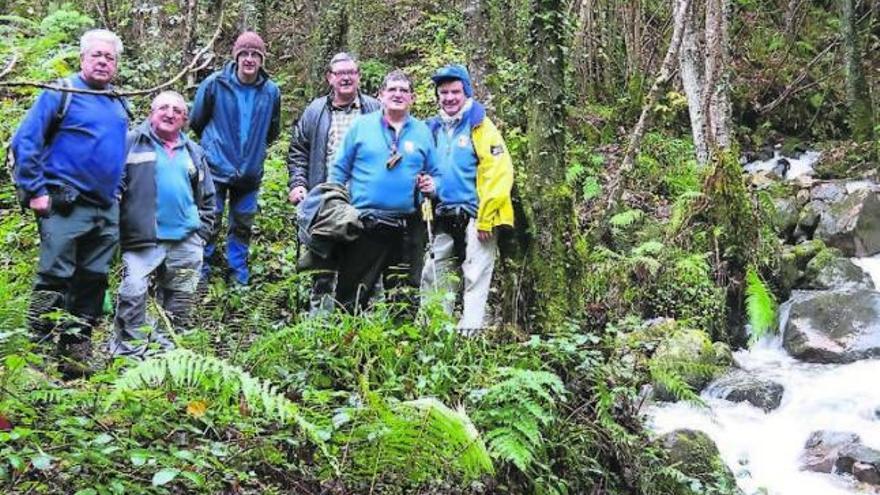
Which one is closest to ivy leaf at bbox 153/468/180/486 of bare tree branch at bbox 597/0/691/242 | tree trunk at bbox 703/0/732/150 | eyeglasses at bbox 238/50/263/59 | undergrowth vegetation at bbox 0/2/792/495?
undergrowth vegetation at bbox 0/2/792/495

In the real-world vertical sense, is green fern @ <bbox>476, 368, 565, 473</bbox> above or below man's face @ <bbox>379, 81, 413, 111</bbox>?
below

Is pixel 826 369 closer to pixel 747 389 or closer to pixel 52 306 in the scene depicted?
pixel 747 389

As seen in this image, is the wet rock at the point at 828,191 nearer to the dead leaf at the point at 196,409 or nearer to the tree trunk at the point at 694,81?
the tree trunk at the point at 694,81

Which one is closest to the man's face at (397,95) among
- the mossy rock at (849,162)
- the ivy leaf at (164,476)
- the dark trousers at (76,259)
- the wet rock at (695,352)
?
the dark trousers at (76,259)

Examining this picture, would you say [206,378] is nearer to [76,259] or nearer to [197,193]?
[76,259]

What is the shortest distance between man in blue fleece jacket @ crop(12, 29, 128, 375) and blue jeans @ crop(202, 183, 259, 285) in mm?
1833

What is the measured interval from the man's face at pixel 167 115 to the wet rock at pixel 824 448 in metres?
6.17

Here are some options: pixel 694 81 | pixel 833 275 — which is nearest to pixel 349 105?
pixel 694 81

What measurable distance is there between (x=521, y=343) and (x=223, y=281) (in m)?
3.18

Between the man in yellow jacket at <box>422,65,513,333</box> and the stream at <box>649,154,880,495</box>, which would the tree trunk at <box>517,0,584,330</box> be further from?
the stream at <box>649,154,880,495</box>

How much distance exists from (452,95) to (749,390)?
16.6 feet

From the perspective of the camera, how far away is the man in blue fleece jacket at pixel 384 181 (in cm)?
568

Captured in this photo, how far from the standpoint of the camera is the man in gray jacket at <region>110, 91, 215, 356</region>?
5.38m

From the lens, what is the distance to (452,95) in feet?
19.9
